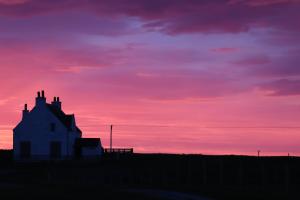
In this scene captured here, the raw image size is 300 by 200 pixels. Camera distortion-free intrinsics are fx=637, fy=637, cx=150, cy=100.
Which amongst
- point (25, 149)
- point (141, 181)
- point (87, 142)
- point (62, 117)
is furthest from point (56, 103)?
point (141, 181)

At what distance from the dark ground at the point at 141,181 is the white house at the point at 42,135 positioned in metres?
2.97

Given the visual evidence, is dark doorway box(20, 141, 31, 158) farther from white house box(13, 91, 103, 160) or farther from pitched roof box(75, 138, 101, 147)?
pitched roof box(75, 138, 101, 147)

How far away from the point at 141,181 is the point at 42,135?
94.3 ft

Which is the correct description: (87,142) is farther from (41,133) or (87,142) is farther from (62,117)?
(41,133)

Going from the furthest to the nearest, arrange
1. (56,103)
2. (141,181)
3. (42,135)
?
(56,103) < (42,135) < (141,181)

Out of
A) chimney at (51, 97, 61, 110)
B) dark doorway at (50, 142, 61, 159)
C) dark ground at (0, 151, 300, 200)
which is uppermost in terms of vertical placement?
chimney at (51, 97, 61, 110)

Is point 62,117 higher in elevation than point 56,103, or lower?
lower

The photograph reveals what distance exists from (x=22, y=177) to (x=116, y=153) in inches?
1308

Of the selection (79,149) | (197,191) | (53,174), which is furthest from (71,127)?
(197,191)

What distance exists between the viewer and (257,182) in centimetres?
5700

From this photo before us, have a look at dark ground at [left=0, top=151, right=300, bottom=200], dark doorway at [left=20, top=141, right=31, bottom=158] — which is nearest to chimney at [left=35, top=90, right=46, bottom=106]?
dark doorway at [left=20, top=141, right=31, bottom=158]

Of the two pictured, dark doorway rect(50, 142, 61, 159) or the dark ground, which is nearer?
the dark ground

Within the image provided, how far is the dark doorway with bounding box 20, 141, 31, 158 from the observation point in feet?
268

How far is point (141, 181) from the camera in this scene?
5572 centimetres
